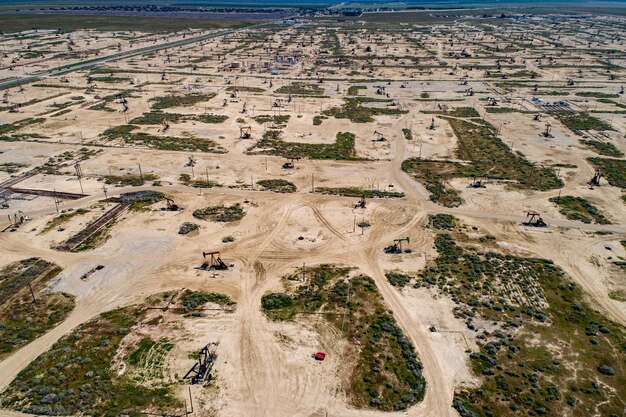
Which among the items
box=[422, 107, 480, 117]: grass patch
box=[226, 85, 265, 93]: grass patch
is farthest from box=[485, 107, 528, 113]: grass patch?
box=[226, 85, 265, 93]: grass patch

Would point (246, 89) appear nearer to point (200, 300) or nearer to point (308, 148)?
point (308, 148)

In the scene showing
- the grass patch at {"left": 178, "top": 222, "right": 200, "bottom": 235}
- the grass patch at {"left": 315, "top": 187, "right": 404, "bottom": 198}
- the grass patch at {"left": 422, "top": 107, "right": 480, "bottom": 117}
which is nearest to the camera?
the grass patch at {"left": 178, "top": 222, "right": 200, "bottom": 235}

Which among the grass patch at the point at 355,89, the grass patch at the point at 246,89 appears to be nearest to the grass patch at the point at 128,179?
the grass patch at the point at 246,89

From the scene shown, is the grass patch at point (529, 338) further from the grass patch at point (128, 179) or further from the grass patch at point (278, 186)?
the grass patch at point (128, 179)

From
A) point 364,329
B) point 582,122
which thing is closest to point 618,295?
point 364,329

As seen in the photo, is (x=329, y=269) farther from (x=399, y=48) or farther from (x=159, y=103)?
(x=399, y=48)

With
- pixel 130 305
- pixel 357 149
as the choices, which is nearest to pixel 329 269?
pixel 130 305

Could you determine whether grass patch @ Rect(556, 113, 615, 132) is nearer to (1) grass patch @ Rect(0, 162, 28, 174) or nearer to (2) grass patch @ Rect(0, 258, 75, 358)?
(2) grass patch @ Rect(0, 258, 75, 358)
